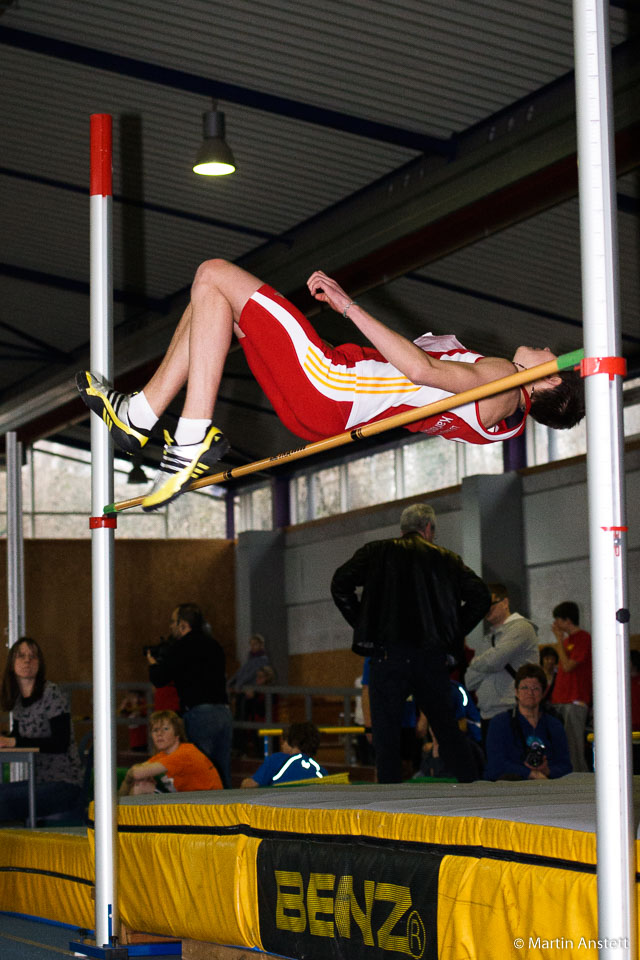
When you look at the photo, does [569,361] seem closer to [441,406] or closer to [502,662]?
[441,406]

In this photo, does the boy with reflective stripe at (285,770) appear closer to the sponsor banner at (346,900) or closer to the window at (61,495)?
the sponsor banner at (346,900)

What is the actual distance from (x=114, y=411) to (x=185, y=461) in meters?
0.32

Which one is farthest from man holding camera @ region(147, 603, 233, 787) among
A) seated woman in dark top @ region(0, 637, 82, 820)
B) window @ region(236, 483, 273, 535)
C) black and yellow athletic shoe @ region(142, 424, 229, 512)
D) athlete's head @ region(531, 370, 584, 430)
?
window @ region(236, 483, 273, 535)

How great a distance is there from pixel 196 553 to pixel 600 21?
61.8 ft

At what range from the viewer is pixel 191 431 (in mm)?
3297

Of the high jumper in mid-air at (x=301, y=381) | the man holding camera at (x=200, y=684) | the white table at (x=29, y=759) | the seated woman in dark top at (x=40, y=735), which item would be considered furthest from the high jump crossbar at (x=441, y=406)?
the man holding camera at (x=200, y=684)

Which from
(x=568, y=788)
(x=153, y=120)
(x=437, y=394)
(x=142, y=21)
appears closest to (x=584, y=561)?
(x=153, y=120)

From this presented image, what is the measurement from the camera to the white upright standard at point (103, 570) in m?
4.13

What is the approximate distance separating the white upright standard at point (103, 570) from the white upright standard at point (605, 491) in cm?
212

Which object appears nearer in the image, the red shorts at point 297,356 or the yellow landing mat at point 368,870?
the yellow landing mat at point 368,870

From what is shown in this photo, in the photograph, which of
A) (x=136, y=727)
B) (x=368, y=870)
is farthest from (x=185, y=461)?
(x=136, y=727)

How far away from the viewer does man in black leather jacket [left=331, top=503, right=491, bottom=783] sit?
5.34 meters

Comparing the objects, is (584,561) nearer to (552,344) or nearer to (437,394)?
(552,344)

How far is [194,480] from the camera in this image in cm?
340
